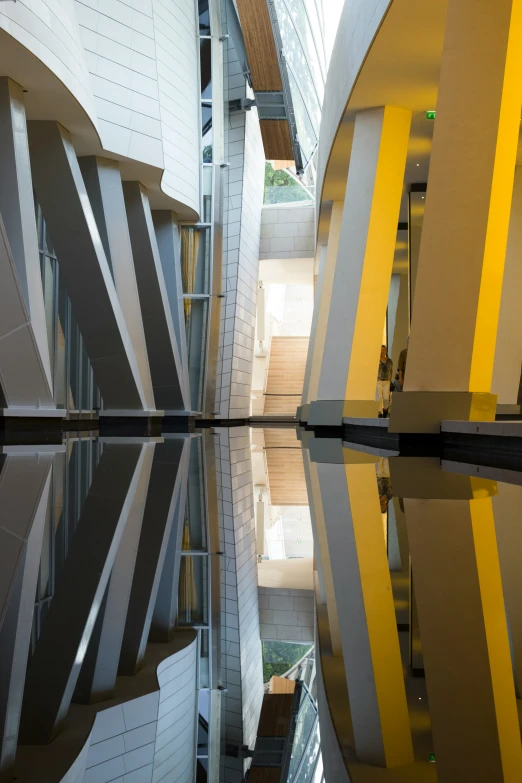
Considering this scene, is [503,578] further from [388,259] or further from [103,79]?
[103,79]

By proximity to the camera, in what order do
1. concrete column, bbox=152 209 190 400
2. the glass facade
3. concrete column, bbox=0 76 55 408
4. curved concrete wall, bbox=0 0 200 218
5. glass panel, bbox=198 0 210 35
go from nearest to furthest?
concrete column, bbox=0 76 55 408
curved concrete wall, bbox=0 0 200 218
concrete column, bbox=152 209 190 400
the glass facade
glass panel, bbox=198 0 210 35

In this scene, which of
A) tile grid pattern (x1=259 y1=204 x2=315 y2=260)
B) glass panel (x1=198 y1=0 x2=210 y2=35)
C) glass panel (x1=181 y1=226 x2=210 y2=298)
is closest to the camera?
glass panel (x1=198 y1=0 x2=210 y2=35)

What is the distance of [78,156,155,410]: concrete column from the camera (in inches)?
611

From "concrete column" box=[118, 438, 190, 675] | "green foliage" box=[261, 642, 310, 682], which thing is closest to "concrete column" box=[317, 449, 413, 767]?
"green foliage" box=[261, 642, 310, 682]

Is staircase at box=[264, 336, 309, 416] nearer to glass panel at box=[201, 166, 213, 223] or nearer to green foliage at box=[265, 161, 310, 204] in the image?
green foliage at box=[265, 161, 310, 204]

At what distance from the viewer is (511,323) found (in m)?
14.5

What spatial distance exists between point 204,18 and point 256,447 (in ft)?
45.4

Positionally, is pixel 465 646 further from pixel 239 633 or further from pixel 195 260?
pixel 195 260

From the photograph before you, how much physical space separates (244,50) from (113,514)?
20523mm

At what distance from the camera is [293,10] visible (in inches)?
837

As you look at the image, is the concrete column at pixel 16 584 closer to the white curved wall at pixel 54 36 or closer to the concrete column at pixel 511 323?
the white curved wall at pixel 54 36

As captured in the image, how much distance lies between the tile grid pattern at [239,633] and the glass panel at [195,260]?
18420mm

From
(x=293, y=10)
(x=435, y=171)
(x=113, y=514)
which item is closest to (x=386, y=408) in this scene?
(x=435, y=171)

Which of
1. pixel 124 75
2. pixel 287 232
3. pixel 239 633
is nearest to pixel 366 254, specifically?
pixel 124 75
